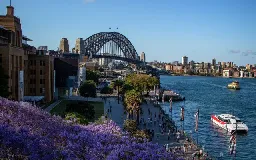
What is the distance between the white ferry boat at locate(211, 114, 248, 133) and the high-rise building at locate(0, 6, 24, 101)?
31456mm

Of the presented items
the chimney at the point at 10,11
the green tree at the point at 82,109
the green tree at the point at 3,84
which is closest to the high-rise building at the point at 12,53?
the chimney at the point at 10,11

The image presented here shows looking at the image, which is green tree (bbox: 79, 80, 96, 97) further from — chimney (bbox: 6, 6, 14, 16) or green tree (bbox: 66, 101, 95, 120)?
green tree (bbox: 66, 101, 95, 120)

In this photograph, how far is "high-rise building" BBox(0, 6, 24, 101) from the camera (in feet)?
158

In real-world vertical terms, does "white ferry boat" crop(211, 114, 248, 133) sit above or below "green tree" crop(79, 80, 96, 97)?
below

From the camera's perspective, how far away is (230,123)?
2448 inches

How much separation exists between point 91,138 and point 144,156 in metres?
2.81

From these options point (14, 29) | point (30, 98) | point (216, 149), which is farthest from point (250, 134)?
point (14, 29)

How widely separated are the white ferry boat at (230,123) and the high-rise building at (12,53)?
103 ft

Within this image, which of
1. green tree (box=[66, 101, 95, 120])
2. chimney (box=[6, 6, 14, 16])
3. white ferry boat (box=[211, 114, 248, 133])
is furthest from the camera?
chimney (box=[6, 6, 14, 16])

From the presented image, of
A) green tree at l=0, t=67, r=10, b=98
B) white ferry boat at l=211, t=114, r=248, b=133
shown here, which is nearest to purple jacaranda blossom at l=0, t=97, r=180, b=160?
green tree at l=0, t=67, r=10, b=98

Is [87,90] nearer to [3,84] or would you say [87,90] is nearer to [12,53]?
[12,53]

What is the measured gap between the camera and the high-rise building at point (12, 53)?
48.3 m

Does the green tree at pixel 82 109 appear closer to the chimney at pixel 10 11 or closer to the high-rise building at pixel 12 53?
the high-rise building at pixel 12 53

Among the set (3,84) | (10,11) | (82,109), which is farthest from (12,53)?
(10,11)
